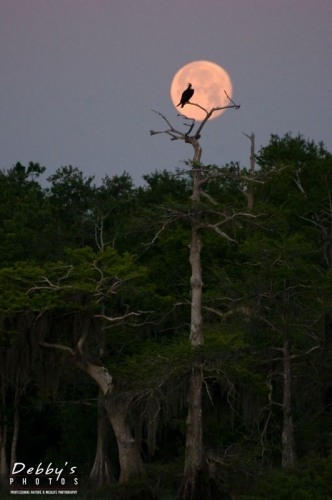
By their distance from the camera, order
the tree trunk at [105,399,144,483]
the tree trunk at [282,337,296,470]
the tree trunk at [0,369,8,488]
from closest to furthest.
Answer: the tree trunk at [105,399,144,483]
the tree trunk at [282,337,296,470]
the tree trunk at [0,369,8,488]

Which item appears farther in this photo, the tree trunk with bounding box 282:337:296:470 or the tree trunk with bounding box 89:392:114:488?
the tree trunk with bounding box 89:392:114:488

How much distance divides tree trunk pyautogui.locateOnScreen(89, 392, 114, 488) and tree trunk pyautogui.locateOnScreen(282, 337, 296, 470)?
7.64 metres

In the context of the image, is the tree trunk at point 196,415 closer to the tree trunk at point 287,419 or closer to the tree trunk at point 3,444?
the tree trunk at point 287,419

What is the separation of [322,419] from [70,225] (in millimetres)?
20808

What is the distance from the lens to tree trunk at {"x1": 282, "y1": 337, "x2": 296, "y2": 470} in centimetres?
3997

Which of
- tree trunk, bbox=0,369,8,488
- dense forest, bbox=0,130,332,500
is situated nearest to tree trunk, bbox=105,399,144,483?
dense forest, bbox=0,130,332,500

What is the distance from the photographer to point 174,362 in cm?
3641

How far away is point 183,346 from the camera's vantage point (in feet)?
120

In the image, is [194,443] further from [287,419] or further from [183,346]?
[287,419]

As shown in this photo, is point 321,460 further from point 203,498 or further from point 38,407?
point 38,407

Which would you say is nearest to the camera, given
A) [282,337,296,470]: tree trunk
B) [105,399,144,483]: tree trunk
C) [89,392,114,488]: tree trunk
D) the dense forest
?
the dense forest

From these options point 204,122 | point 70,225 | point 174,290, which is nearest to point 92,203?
point 70,225

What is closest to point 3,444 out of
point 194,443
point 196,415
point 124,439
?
point 124,439

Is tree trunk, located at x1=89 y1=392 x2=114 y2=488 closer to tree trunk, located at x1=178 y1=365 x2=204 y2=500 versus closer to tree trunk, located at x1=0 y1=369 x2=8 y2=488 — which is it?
tree trunk, located at x1=0 y1=369 x2=8 y2=488
